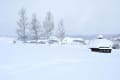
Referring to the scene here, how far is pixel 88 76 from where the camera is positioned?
11.1 metres

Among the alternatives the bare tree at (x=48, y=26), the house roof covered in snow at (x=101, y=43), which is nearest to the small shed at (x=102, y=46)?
the house roof covered in snow at (x=101, y=43)

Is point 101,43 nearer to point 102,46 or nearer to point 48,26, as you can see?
point 102,46

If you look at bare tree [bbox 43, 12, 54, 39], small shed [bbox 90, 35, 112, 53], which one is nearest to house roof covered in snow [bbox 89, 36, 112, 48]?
small shed [bbox 90, 35, 112, 53]

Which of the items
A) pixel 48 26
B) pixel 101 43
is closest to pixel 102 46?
pixel 101 43

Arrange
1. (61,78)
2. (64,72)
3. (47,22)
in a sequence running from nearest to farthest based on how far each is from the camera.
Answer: (61,78), (64,72), (47,22)

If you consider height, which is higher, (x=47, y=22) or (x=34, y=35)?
Result: (x=47, y=22)

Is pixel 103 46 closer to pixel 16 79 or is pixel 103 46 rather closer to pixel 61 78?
pixel 61 78

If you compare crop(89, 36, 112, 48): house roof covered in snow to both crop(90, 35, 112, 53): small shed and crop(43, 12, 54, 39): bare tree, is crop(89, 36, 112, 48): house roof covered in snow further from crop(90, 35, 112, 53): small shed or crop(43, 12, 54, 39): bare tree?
crop(43, 12, 54, 39): bare tree

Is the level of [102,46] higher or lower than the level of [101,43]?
lower

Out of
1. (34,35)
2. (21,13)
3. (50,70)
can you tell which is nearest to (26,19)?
(21,13)

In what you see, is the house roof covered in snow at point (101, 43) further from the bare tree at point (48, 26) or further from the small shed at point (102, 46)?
the bare tree at point (48, 26)

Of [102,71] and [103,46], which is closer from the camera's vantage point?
[102,71]

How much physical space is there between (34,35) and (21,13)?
5565 mm

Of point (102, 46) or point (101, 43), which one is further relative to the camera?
point (101, 43)
